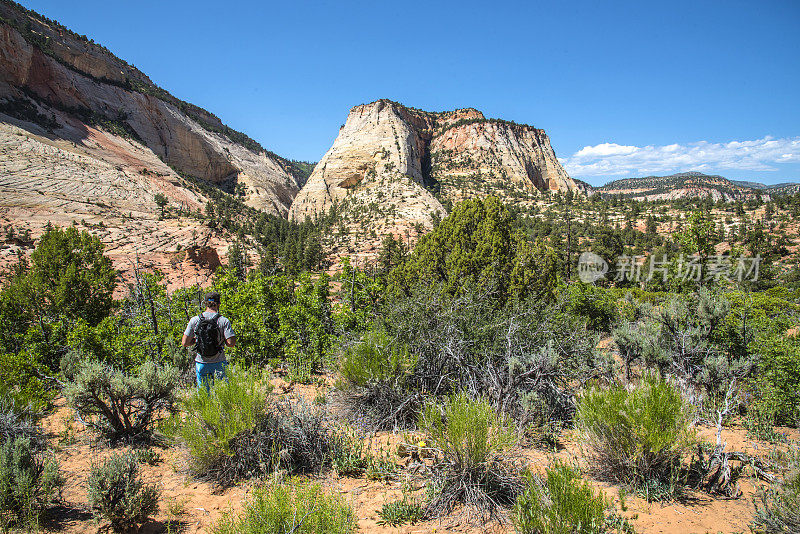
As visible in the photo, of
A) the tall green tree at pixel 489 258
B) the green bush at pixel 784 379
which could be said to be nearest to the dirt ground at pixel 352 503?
the green bush at pixel 784 379

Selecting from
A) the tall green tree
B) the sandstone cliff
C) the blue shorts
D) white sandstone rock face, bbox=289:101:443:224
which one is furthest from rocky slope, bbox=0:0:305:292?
the sandstone cliff

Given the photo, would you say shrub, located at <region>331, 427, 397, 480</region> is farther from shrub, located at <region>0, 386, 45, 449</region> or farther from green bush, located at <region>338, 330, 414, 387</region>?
shrub, located at <region>0, 386, 45, 449</region>

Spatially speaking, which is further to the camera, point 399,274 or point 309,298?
point 399,274

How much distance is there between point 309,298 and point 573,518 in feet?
25.0

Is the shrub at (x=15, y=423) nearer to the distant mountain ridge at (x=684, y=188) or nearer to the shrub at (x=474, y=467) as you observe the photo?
the shrub at (x=474, y=467)

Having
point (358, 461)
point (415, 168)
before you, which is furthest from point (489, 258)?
point (415, 168)

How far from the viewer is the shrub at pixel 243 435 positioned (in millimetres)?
3623

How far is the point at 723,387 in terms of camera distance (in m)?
6.24

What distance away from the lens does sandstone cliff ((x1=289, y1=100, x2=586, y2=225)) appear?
203 ft

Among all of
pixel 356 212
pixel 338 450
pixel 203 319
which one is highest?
pixel 356 212

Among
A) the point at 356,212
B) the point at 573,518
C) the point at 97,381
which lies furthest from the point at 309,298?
the point at 356,212

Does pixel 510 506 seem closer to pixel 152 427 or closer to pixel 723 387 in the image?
pixel 152 427

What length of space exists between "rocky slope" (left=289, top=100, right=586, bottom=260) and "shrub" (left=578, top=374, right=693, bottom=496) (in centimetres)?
4058

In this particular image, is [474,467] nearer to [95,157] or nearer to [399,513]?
[399,513]
